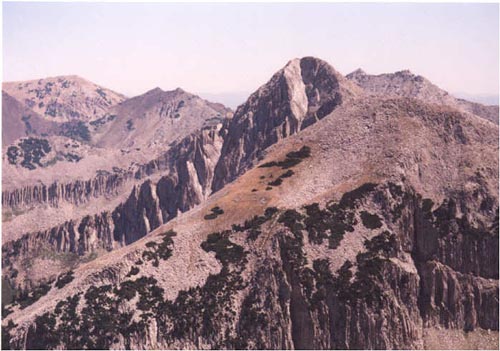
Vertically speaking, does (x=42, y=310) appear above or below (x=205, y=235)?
below

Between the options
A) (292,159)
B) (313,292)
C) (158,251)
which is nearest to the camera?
(313,292)

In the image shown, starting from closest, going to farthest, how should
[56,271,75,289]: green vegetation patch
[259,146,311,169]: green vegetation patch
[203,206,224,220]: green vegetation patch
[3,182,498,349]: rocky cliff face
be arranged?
[3,182,498,349]: rocky cliff face
[56,271,75,289]: green vegetation patch
[203,206,224,220]: green vegetation patch
[259,146,311,169]: green vegetation patch

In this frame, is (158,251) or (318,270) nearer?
(318,270)

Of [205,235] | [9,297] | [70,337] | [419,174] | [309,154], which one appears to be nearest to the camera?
[70,337]

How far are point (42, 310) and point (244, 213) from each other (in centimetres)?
5128

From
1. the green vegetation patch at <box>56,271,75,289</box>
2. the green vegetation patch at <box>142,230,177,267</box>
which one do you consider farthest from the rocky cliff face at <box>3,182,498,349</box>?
the green vegetation patch at <box>56,271,75,289</box>

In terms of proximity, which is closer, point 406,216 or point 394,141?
point 406,216

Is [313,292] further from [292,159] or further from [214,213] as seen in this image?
[292,159]

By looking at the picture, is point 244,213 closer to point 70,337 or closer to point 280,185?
point 280,185

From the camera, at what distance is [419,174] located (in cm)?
12594

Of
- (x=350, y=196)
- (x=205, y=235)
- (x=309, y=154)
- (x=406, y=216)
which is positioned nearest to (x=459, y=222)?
(x=406, y=216)

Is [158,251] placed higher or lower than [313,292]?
higher

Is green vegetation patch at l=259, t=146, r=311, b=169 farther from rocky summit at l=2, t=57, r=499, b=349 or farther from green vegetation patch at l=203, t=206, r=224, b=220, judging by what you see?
green vegetation patch at l=203, t=206, r=224, b=220

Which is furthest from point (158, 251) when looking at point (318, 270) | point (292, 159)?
point (292, 159)
